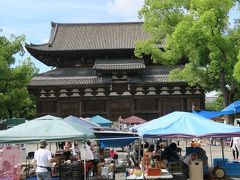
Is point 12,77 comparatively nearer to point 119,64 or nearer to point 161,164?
point 119,64

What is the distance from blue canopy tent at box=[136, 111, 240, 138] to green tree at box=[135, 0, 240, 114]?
44.2 ft

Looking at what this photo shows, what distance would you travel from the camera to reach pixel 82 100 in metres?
43.0

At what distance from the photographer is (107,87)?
43.0 meters

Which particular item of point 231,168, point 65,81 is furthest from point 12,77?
point 231,168

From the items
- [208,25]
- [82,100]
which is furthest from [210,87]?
[82,100]

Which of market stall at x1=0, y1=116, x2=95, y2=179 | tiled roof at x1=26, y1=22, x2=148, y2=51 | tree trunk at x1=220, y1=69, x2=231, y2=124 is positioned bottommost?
market stall at x1=0, y1=116, x2=95, y2=179

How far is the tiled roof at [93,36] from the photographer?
45.5 m

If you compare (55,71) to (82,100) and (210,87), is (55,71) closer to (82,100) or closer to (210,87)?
(82,100)

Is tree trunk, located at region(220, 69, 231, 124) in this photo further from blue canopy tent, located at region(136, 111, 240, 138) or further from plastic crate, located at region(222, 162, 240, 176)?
blue canopy tent, located at region(136, 111, 240, 138)

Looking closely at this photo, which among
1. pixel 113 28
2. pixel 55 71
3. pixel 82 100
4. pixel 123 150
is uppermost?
pixel 113 28

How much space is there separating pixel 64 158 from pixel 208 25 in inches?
603

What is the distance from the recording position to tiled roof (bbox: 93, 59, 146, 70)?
1682 inches

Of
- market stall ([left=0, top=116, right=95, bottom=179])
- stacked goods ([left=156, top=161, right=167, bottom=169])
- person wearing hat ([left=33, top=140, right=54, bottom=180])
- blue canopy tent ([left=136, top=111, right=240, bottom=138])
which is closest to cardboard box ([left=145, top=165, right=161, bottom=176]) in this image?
stacked goods ([left=156, top=161, right=167, bottom=169])

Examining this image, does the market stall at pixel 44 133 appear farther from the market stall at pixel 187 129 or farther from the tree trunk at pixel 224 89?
the tree trunk at pixel 224 89
